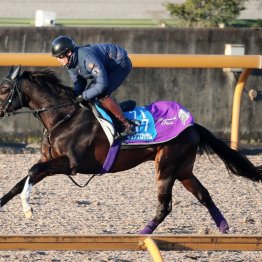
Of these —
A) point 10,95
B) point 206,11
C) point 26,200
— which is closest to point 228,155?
point 10,95

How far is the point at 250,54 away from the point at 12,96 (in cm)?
563

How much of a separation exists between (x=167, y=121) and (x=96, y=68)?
0.80 meters

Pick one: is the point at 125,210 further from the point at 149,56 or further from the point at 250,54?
the point at 250,54

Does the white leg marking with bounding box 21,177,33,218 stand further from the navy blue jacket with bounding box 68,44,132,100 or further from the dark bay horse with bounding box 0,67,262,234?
the navy blue jacket with bounding box 68,44,132,100

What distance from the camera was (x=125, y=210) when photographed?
9625 millimetres

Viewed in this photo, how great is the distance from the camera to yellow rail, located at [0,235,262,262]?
615cm

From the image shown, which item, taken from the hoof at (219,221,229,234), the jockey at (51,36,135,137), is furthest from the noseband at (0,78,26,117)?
the hoof at (219,221,229,234)

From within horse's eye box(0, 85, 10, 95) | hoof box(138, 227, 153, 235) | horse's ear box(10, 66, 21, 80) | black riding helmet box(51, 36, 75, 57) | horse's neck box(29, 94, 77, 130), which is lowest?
hoof box(138, 227, 153, 235)

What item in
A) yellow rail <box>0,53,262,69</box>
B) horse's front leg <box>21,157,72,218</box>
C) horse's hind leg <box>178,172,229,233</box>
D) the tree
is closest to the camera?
horse's front leg <box>21,157,72,218</box>

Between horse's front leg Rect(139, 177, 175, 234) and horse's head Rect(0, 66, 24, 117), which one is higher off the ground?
horse's head Rect(0, 66, 24, 117)

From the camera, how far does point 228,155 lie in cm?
923

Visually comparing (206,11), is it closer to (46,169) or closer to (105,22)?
(105,22)

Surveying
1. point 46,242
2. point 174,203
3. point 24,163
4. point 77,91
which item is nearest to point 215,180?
point 174,203

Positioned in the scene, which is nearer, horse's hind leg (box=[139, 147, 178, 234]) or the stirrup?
the stirrup
